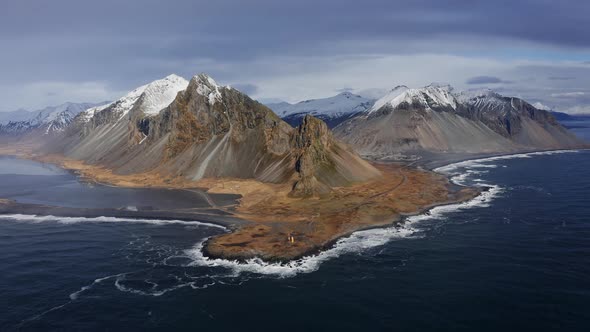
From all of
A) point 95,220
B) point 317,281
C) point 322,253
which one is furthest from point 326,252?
point 95,220

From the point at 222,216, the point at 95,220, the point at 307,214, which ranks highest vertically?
the point at 95,220

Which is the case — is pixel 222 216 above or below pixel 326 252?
above

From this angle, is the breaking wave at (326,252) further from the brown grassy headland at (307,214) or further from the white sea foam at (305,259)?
the brown grassy headland at (307,214)

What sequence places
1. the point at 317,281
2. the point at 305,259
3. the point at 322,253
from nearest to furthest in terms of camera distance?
1. the point at 317,281
2. the point at 305,259
3. the point at 322,253

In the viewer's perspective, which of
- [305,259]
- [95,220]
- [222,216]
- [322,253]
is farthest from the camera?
[222,216]

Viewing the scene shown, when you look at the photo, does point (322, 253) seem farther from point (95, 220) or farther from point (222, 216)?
point (95, 220)

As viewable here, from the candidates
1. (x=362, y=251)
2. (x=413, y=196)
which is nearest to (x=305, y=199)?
(x=413, y=196)

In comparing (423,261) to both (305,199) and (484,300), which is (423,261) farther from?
(305,199)

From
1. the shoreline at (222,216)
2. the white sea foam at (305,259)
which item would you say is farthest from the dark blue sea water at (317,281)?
the shoreline at (222,216)
